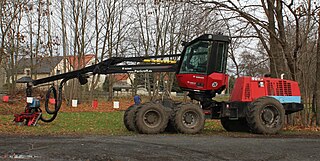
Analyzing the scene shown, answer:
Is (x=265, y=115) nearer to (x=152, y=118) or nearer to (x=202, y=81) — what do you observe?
(x=202, y=81)

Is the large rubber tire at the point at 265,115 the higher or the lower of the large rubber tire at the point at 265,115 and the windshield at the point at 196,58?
the lower

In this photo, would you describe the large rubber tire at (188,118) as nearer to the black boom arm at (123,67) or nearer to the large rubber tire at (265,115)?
the black boom arm at (123,67)

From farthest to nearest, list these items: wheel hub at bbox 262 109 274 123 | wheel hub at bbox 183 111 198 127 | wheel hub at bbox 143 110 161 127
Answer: wheel hub at bbox 262 109 274 123 < wheel hub at bbox 183 111 198 127 < wheel hub at bbox 143 110 161 127

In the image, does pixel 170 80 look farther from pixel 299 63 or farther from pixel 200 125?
pixel 200 125

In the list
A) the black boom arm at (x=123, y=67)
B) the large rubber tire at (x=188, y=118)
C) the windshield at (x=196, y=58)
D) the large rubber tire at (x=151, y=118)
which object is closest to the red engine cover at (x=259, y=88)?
the windshield at (x=196, y=58)

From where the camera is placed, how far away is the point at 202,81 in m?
13.2

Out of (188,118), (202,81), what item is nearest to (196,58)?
(202,81)

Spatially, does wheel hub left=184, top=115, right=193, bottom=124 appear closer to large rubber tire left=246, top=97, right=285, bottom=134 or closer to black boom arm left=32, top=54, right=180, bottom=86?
black boom arm left=32, top=54, right=180, bottom=86

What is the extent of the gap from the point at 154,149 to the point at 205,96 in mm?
5112

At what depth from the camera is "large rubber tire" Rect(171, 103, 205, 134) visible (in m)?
12.5

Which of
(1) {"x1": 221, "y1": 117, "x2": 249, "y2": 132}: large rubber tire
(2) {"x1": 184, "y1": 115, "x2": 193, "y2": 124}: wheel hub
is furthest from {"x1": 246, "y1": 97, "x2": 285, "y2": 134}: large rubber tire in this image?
(2) {"x1": 184, "y1": 115, "x2": 193, "y2": 124}: wheel hub

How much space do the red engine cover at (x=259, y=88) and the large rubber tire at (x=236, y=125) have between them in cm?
88

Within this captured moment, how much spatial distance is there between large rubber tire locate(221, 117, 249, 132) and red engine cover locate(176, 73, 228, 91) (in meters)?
1.65

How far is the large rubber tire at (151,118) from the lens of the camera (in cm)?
1239
